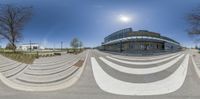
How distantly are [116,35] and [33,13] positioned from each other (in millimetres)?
5017

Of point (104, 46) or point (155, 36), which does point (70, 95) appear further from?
point (155, 36)

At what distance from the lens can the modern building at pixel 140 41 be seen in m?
7.25

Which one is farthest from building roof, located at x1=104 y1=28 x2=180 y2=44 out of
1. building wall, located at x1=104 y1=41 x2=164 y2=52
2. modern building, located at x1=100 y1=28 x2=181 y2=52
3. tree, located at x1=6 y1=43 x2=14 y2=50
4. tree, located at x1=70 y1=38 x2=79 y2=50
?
tree, located at x1=6 y1=43 x2=14 y2=50

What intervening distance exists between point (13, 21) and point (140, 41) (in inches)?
321

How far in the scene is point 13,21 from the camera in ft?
31.1

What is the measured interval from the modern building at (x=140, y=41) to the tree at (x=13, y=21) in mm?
5015

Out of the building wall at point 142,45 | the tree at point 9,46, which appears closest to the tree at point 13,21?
the tree at point 9,46

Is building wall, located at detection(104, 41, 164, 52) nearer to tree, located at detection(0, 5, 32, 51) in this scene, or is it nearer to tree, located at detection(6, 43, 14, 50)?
tree, located at detection(0, 5, 32, 51)

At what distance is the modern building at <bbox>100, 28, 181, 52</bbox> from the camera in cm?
725

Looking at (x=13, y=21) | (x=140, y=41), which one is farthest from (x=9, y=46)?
(x=140, y=41)

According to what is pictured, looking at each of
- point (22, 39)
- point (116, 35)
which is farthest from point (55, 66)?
point (116, 35)

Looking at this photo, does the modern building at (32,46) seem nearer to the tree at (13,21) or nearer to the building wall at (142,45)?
the tree at (13,21)

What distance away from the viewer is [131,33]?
7.46 metres

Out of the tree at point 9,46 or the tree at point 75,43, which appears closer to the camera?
the tree at point 75,43
